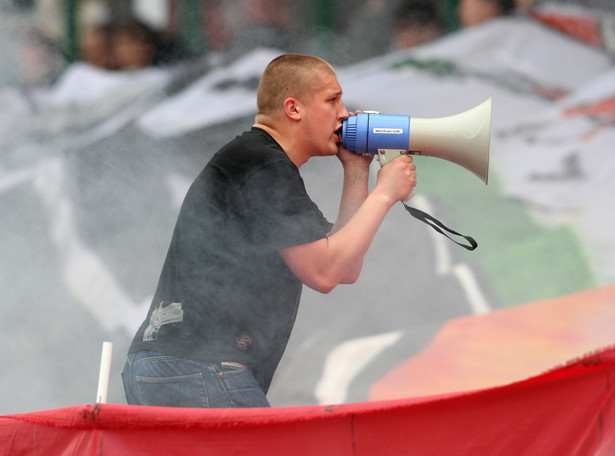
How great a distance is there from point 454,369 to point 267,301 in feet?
8.89

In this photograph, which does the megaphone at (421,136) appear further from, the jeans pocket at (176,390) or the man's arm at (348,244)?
the jeans pocket at (176,390)

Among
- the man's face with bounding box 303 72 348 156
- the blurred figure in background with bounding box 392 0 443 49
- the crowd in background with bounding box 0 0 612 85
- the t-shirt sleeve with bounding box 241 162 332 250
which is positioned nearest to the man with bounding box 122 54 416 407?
the t-shirt sleeve with bounding box 241 162 332 250

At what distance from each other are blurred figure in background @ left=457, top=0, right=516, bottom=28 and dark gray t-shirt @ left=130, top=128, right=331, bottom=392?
375 cm

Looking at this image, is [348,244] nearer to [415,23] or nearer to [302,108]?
[302,108]

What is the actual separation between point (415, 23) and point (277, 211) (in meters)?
3.78

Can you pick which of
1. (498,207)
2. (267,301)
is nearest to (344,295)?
(498,207)

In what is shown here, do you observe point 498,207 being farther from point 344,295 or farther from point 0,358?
point 0,358

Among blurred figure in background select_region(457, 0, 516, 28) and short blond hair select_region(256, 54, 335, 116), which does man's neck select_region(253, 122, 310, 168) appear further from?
blurred figure in background select_region(457, 0, 516, 28)

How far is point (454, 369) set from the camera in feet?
14.2

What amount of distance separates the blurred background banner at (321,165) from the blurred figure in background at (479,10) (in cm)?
2

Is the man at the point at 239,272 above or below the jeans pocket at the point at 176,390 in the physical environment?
above

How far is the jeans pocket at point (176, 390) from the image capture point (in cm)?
174

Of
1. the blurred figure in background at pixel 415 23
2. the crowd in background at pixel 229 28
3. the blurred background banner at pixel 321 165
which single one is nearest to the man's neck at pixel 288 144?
the blurred background banner at pixel 321 165

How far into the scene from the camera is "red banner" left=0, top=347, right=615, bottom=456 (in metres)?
1.58
